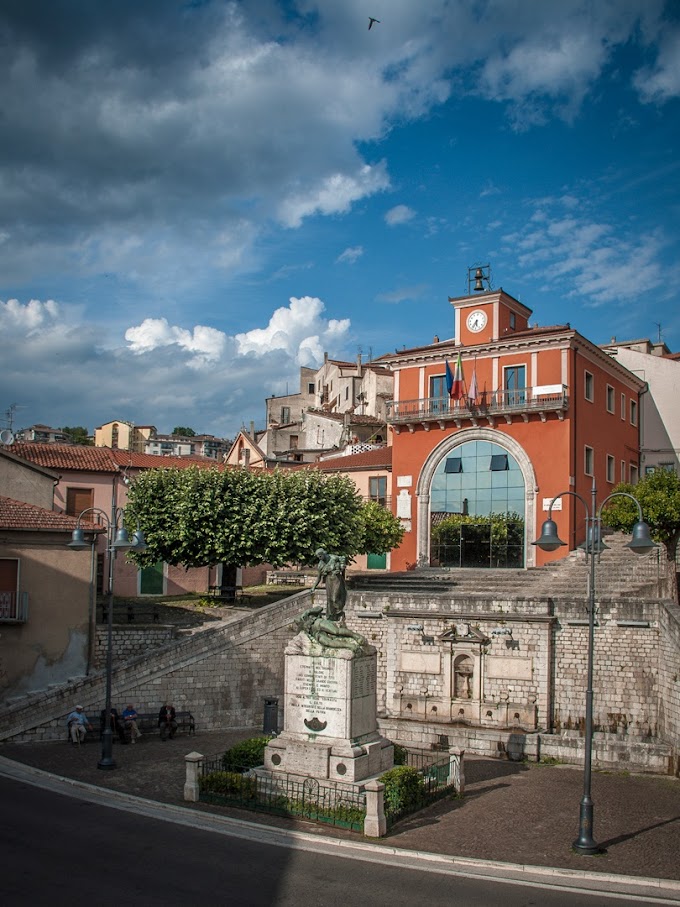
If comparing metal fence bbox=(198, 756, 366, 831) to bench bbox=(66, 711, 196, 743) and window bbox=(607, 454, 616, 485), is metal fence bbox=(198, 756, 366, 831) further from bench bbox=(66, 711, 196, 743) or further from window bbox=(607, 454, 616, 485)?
window bbox=(607, 454, 616, 485)

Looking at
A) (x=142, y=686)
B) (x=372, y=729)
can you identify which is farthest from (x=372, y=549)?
(x=372, y=729)

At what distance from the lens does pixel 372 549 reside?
121 ft

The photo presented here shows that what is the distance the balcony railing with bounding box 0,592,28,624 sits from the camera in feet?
86.7

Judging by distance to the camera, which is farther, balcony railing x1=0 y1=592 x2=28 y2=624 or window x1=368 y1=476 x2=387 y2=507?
window x1=368 y1=476 x2=387 y2=507

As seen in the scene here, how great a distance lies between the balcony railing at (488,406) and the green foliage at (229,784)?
21.7m

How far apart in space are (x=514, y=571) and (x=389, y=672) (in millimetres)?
8367

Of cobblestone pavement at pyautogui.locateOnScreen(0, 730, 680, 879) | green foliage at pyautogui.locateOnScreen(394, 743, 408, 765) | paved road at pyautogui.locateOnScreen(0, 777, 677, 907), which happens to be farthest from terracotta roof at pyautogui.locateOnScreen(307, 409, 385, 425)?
paved road at pyautogui.locateOnScreen(0, 777, 677, 907)

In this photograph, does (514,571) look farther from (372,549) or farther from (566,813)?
(566,813)

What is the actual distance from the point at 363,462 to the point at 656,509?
18.0 metres

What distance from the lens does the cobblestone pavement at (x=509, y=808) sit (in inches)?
619

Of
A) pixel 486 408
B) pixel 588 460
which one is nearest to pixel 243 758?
pixel 486 408

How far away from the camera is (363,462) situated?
44719 millimetres

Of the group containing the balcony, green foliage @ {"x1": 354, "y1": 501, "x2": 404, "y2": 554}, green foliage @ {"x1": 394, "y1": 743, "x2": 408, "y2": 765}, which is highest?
the balcony

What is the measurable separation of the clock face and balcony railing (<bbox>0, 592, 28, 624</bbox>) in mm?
22365
